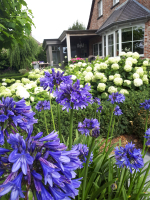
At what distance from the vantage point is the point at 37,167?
55 cm

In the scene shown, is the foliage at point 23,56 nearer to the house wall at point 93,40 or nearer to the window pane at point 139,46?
the house wall at point 93,40

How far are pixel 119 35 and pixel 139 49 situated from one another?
1873 millimetres

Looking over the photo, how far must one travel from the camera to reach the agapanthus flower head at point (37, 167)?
0.48 meters

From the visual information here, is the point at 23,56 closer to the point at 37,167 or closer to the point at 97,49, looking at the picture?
the point at 97,49

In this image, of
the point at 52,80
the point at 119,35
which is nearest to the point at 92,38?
the point at 119,35

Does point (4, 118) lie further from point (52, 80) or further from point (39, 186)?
point (52, 80)

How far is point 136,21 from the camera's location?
9.83 m

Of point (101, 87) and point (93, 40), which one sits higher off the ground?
point (93, 40)

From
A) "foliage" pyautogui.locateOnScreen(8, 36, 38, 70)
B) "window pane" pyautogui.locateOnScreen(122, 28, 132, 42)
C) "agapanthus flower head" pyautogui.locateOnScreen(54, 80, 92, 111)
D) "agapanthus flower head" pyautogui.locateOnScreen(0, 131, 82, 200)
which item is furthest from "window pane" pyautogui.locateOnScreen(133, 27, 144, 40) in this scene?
"foliage" pyautogui.locateOnScreen(8, 36, 38, 70)

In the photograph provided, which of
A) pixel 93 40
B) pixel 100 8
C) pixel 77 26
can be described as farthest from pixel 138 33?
pixel 77 26

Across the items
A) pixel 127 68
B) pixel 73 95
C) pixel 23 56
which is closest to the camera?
pixel 73 95

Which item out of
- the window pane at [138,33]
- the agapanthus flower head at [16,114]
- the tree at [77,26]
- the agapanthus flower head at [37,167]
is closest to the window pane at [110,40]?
the window pane at [138,33]

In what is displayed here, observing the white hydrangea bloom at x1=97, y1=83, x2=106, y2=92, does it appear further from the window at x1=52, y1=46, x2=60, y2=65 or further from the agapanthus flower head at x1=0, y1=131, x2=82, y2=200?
the window at x1=52, y1=46, x2=60, y2=65

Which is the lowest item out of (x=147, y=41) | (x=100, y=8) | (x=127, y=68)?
(x=127, y=68)
